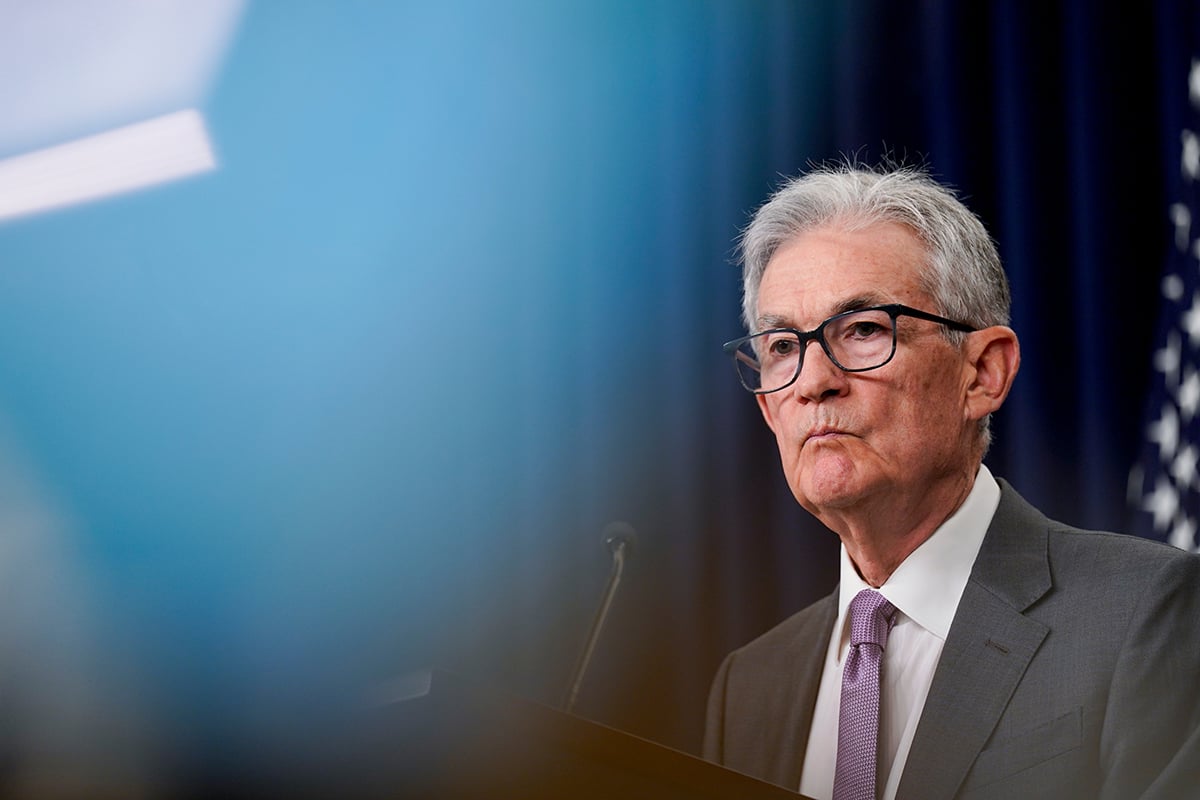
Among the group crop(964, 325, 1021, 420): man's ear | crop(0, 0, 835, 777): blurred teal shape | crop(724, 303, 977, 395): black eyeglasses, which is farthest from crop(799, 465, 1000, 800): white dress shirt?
crop(0, 0, 835, 777): blurred teal shape

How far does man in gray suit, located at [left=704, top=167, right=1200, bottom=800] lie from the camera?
128 cm

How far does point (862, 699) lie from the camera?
145 cm

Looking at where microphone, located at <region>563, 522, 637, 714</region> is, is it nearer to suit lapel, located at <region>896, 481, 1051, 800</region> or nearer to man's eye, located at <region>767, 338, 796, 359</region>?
man's eye, located at <region>767, 338, 796, 359</region>

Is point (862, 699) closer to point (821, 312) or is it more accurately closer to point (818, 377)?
point (818, 377)

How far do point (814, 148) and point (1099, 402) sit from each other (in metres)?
0.87

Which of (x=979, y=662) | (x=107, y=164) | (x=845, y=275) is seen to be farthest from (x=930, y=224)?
(x=107, y=164)

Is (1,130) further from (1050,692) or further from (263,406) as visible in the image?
(1050,692)

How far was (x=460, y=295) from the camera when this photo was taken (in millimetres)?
2793

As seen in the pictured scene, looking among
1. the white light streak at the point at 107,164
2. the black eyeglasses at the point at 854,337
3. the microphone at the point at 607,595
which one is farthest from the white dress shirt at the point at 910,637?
the white light streak at the point at 107,164

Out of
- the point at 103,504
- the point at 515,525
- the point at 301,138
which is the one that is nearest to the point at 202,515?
the point at 103,504

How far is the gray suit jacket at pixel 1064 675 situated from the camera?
48.2 inches

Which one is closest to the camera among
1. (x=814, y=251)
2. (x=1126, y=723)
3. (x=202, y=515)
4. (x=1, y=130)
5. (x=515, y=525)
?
(x=1126, y=723)

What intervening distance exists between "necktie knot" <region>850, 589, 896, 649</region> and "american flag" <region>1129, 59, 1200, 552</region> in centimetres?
79

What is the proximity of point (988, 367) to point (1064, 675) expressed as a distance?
19.9 inches
